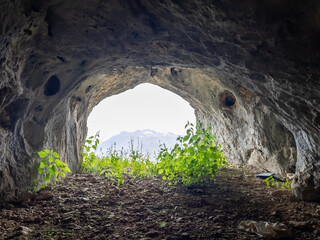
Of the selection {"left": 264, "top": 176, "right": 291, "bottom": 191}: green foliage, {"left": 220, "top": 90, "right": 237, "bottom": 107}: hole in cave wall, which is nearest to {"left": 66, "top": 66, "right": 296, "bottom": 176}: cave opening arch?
{"left": 220, "top": 90, "right": 237, "bottom": 107}: hole in cave wall

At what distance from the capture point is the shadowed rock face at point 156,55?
206 centimetres

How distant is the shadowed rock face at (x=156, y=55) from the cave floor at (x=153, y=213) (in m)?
0.47

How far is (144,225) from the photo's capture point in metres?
2.51

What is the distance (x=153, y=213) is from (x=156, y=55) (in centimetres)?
272

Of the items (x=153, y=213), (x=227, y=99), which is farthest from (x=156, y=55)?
(x=227, y=99)

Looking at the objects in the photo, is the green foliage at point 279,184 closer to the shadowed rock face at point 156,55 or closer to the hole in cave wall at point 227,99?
the shadowed rock face at point 156,55

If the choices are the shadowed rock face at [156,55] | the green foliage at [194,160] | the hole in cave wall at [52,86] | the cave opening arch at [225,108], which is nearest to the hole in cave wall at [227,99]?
the cave opening arch at [225,108]

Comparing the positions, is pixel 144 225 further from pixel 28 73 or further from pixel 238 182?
pixel 28 73

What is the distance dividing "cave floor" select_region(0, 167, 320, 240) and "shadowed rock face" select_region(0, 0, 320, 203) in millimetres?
466

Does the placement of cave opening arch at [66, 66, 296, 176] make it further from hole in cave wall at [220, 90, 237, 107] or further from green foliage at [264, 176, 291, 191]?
green foliage at [264, 176, 291, 191]

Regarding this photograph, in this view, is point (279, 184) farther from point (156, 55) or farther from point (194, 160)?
point (156, 55)

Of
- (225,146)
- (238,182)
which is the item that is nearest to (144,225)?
(238,182)

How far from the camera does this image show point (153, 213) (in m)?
2.88

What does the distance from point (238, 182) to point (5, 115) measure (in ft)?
14.3
